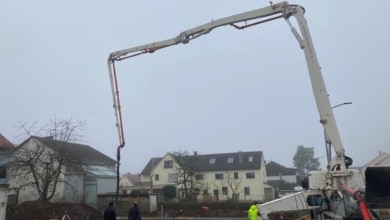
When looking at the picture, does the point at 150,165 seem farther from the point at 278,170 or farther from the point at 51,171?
the point at 51,171

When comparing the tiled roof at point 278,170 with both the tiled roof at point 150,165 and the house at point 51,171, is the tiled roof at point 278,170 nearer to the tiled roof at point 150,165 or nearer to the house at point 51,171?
the tiled roof at point 150,165

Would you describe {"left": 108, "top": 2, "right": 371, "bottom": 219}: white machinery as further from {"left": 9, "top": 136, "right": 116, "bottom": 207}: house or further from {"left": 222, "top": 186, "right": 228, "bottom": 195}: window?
{"left": 222, "top": 186, "right": 228, "bottom": 195}: window

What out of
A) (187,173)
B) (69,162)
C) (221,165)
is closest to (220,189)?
(221,165)

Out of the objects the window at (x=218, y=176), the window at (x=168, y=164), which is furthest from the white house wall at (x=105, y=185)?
the window at (x=218, y=176)

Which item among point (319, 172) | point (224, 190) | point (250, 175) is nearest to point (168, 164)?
point (224, 190)

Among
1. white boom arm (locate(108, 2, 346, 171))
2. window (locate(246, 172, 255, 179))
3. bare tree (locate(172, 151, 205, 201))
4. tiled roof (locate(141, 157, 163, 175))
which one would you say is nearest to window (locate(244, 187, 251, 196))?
window (locate(246, 172, 255, 179))

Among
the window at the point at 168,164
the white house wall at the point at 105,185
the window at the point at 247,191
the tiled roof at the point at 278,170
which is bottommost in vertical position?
the window at the point at 247,191

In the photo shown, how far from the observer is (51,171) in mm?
27750

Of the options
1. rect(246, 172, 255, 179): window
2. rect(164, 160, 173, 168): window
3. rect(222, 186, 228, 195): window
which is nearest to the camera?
rect(222, 186, 228, 195): window

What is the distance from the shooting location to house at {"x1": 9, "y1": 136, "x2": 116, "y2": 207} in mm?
27656

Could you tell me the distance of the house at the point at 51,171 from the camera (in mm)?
27656

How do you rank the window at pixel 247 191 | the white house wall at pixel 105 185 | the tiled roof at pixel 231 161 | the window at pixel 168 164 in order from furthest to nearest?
the window at pixel 168 164 < the tiled roof at pixel 231 161 < the window at pixel 247 191 < the white house wall at pixel 105 185

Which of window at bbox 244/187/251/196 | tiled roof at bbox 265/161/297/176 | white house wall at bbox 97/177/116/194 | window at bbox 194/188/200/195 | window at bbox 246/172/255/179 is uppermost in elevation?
tiled roof at bbox 265/161/297/176

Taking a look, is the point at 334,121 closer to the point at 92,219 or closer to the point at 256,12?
the point at 256,12
